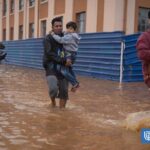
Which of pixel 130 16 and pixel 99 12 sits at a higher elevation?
pixel 99 12

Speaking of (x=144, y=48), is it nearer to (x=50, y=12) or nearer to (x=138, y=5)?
(x=138, y=5)

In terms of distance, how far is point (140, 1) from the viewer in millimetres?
19031

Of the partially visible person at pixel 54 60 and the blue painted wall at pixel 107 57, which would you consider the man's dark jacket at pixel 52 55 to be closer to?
the partially visible person at pixel 54 60

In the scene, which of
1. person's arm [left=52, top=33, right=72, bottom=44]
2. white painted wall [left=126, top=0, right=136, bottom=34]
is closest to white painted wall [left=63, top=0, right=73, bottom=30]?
white painted wall [left=126, top=0, right=136, bottom=34]

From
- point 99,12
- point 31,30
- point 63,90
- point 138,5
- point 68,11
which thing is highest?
point 138,5

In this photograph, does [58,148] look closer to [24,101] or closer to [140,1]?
[24,101]

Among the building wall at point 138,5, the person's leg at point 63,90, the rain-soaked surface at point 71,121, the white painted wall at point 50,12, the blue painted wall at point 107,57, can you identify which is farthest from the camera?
the white painted wall at point 50,12

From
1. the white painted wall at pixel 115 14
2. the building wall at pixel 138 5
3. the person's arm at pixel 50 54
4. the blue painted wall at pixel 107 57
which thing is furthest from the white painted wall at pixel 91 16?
the person's arm at pixel 50 54

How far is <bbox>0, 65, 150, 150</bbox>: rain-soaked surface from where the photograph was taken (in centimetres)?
562

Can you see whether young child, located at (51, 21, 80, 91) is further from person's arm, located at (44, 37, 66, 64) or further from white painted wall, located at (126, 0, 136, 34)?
white painted wall, located at (126, 0, 136, 34)

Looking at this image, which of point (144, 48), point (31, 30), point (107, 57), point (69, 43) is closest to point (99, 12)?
point (107, 57)

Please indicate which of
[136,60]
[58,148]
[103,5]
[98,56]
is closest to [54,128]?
[58,148]

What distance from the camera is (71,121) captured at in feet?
23.7

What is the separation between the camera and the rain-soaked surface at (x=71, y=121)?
5625 mm
